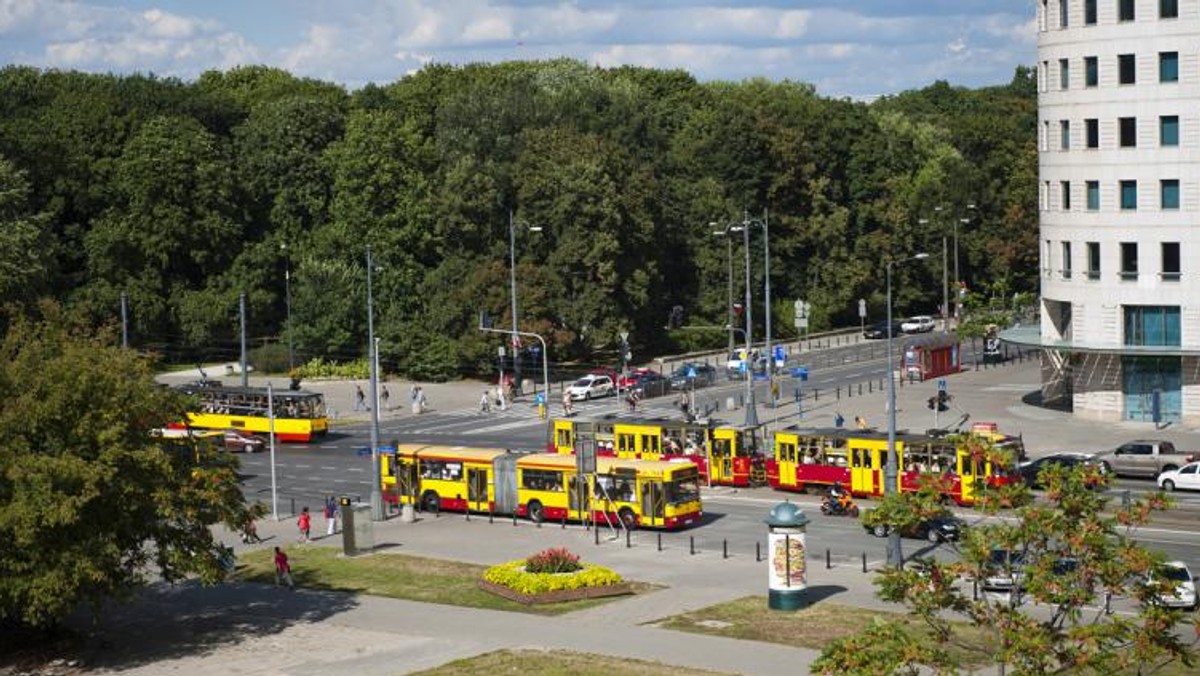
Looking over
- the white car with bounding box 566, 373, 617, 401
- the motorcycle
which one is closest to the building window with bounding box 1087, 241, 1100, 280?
the motorcycle

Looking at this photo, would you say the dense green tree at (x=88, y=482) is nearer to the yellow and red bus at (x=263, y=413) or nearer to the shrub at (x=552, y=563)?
the shrub at (x=552, y=563)

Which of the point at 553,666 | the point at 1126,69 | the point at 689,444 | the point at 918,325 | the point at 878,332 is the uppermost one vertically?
the point at 1126,69

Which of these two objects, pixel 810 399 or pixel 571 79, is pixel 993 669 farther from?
pixel 571 79

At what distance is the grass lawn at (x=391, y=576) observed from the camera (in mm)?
50906

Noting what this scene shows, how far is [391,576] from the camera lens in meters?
55.2

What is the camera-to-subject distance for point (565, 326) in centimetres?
11225

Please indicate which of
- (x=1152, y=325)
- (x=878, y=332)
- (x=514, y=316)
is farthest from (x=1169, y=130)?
(x=878, y=332)

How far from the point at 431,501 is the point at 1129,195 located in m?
36.8

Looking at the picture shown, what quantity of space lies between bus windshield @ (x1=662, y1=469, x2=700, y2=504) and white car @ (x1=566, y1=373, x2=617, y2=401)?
129 feet

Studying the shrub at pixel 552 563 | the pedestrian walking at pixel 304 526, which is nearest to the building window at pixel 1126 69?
the pedestrian walking at pixel 304 526

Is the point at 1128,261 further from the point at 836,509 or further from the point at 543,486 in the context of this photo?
the point at 543,486

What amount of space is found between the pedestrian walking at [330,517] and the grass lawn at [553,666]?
2158cm

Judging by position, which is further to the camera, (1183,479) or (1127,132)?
(1127,132)

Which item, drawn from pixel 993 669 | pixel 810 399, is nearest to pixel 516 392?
pixel 810 399
